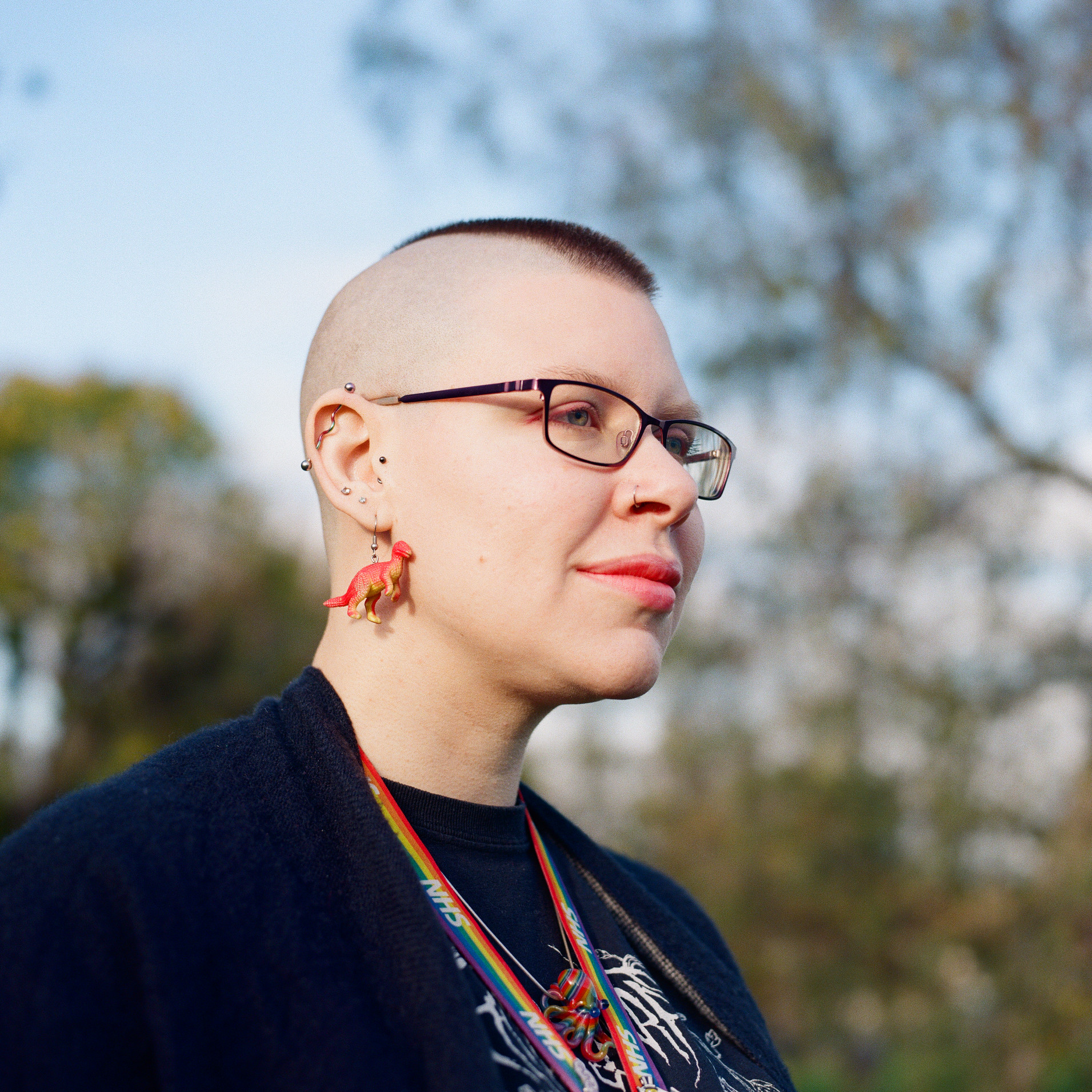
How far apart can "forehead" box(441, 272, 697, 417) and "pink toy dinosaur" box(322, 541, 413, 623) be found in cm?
32

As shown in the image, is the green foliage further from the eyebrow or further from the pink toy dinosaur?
the pink toy dinosaur

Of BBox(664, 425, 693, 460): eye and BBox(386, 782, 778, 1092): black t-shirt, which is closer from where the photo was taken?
BBox(386, 782, 778, 1092): black t-shirt

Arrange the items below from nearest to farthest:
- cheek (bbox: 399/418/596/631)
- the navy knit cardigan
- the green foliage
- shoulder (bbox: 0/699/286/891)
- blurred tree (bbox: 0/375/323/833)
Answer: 1. the navy knit cardigan
2. shoulder (bbox: 0/699/286/891)
3. cheek (bbox: 399/418/596/631)
4. the green foliage
5. blurred tree (bbox: 0/375/323/833)

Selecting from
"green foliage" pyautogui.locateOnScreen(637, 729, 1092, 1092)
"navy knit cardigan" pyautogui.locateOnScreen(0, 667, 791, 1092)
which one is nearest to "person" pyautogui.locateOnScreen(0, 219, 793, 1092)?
"navy knit cardigan" pyautogui.locateOnScreen(0, 667, 791, 1092)

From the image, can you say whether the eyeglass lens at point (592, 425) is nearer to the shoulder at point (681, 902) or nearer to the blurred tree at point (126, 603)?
the shoulder at point (681, 902)

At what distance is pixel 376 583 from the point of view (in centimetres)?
189

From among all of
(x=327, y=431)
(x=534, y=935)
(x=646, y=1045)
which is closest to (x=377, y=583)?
(x=327, y=431)

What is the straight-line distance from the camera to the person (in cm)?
140

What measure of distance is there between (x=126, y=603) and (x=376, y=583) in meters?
24.6

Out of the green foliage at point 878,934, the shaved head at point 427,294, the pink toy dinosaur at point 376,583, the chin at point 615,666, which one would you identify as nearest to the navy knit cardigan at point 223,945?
the pink toy dinosaur at point 376,583

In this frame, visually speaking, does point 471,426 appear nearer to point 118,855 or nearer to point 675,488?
point 675,488

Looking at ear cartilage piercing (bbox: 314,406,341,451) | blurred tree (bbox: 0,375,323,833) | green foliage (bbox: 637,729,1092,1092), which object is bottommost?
green foliage (bbox: 637,729,1092,1092)

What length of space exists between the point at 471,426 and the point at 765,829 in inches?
477

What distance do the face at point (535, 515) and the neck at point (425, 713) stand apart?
0.13 feet
